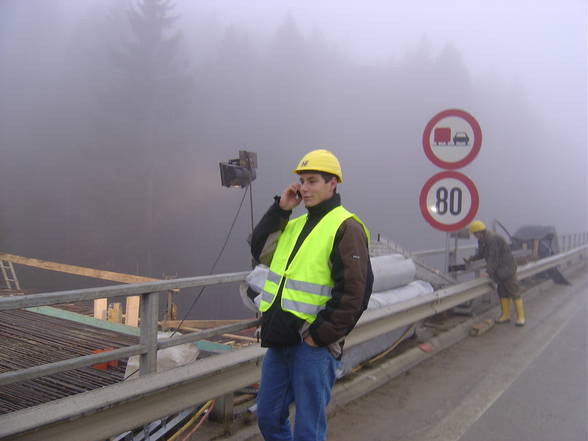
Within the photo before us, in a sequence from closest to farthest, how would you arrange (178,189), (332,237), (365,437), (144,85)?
(332,237)
(365,437)
(144,85)
(178,189)

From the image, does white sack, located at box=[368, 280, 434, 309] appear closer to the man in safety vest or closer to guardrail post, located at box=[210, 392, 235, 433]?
guardrail post, located at box=[210, 392, 235, 433]

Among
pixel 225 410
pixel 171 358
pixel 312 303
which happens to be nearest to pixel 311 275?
pixel 312 303

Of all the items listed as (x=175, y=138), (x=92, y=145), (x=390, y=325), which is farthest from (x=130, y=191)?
(x=390, y=325)

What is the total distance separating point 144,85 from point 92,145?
265 inches

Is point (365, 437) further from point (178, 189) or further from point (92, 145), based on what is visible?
point (178, 189)

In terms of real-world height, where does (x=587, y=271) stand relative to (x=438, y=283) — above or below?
below

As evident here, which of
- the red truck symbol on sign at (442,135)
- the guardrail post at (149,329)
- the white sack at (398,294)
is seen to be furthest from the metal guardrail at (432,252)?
the guardrail post at (149,329)

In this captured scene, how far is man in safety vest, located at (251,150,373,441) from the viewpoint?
67.9 inches

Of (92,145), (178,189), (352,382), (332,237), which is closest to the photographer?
(332,237)

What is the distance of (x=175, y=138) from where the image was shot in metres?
39.7

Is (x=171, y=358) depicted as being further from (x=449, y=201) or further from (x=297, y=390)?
(x=449, y=201)

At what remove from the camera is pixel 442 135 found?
4.89 metres

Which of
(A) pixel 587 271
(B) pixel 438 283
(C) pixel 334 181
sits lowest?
(A) pixel 587 271

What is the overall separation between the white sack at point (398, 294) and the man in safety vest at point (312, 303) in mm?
1687
